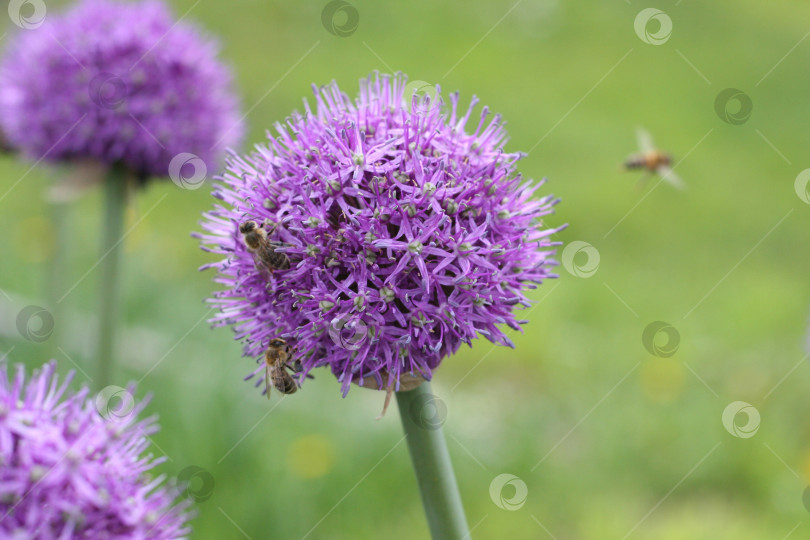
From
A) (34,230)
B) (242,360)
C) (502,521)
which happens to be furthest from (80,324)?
(502,521)

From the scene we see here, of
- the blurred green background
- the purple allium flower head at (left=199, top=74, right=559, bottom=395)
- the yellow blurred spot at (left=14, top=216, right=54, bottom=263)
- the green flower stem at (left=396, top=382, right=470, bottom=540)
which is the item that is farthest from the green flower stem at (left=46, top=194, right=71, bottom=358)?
the green flower stem at (left=396, top=382, right=470, bottom=540)

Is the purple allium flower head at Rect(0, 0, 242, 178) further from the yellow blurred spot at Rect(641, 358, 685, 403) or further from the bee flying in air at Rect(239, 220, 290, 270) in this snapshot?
the yellow blurred spot at Rect(641, 358, 685, 403)

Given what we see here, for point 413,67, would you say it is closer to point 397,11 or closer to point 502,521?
point 397,11

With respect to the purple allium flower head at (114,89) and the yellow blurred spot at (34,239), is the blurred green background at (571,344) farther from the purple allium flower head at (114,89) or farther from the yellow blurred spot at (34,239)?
the purple allium flower head at (114,89)

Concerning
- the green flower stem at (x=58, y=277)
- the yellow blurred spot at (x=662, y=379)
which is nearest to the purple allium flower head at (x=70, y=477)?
the green flower stem at (x=58, y=277)

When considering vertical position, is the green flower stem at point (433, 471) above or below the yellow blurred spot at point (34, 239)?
above

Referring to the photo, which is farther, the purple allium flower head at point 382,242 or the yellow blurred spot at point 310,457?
the yellow blurred spot at point 310,457
